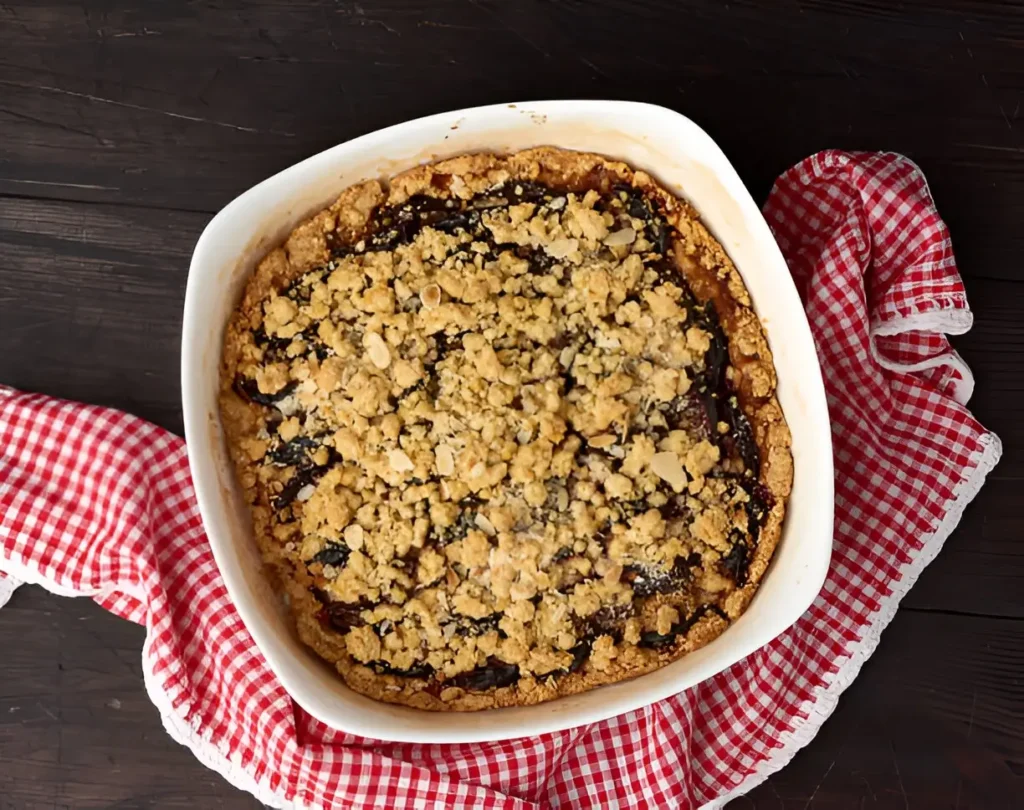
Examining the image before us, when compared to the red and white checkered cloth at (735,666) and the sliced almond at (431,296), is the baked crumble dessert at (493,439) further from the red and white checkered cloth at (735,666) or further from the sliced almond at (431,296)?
the red and white checkered cloth at (735,666)

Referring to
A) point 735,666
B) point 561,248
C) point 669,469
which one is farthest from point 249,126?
point 735,666

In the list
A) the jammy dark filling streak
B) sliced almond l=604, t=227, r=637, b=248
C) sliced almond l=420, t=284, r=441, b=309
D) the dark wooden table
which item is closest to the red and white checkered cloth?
the dark wooden table

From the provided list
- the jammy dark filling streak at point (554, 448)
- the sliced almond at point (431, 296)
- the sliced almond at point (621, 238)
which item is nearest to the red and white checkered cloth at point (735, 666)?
the jammy dark filling streak at point (554, 448)

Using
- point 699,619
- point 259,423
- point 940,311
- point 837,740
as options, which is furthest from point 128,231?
point 837,740

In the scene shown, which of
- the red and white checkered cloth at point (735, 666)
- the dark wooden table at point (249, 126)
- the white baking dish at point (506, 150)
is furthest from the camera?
the dark wooden table at point (249, 126)

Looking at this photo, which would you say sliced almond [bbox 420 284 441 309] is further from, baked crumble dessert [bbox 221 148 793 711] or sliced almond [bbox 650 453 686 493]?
sliced almond [bbox 650 453 686 493]

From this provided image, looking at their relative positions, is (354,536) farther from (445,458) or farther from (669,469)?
(669,469)
